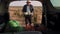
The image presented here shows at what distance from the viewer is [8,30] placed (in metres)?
1.54

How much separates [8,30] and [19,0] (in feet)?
1.34

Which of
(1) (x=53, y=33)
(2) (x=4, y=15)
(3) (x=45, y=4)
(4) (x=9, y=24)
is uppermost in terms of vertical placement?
(3) (x=45, y=4)

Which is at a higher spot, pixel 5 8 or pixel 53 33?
pixel 5 8

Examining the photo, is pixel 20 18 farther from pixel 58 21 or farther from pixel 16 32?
pixel 58 21

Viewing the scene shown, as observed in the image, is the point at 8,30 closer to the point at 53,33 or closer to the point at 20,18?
the point at 20,18

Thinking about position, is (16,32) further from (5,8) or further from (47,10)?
(47,10)

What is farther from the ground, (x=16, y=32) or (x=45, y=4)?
(x=45, y=4)

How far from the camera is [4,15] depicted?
5.03ft

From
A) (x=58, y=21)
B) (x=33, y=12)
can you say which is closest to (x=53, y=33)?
(x=58, y=21)

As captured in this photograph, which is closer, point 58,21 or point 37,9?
point 37,9

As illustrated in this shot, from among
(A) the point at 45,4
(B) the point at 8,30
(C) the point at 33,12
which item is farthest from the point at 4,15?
(A) the point at 45,4

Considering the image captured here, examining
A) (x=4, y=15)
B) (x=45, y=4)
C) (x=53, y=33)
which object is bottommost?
(x=53, y=33)

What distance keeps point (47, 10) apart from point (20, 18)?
0.36 meters

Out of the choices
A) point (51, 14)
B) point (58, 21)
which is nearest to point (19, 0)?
point (51, 14)
